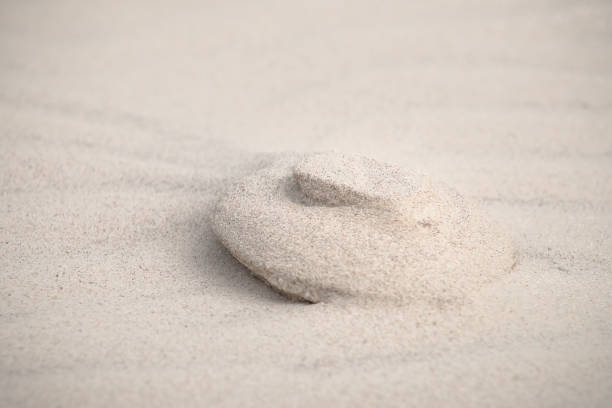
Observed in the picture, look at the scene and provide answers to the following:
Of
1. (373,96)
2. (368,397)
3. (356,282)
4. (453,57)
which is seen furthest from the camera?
(453,57)

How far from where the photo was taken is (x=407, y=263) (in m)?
1.16

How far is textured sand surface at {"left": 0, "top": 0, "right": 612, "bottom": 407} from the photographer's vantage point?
1.03 metres

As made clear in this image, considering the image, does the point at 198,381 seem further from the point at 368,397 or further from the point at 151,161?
the point at 151,161

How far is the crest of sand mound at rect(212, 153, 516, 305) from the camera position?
1.15 metres

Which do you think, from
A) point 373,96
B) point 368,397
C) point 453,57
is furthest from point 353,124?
point 368,397

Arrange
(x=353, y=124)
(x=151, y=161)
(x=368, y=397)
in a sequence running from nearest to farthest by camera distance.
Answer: (x=368, y=397) → (x=151, y=161) → (x=353, y=124)

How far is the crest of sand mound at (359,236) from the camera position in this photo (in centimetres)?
115

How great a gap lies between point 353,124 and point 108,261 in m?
1.03

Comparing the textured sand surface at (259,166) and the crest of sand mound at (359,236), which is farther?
the crest of sand mound at (359,236)

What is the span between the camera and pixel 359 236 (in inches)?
46.9

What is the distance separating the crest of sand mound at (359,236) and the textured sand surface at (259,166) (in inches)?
2.0

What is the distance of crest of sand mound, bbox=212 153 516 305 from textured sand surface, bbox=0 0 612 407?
52 mm

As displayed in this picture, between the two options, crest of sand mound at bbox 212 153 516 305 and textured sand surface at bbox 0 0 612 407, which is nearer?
textured sand surface at bbox 0 0 612 407

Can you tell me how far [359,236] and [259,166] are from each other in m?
0.57
